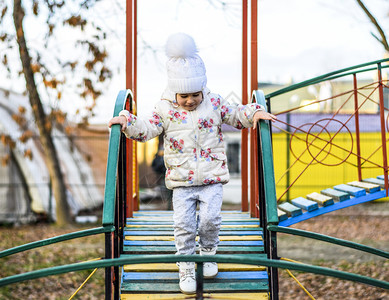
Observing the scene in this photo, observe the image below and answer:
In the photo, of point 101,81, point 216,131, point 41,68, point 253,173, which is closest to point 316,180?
point 101,81

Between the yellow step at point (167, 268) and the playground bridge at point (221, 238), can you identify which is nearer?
the playground bridge at point (221, 238)

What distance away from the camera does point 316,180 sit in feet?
42.4

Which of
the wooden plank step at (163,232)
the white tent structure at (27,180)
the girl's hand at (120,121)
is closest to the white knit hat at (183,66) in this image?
the girl's hand at (120,121)

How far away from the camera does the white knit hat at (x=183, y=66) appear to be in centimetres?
275

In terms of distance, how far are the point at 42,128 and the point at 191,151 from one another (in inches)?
318

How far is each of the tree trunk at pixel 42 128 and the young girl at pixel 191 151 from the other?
7568 mm

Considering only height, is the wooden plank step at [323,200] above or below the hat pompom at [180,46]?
below

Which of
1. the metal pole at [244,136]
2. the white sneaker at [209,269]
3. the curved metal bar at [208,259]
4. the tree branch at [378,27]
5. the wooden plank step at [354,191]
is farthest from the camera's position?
the tree branch at [378,27]

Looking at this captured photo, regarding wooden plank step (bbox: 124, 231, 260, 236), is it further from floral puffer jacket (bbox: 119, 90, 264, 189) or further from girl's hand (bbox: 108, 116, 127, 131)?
girl's hand (bbox: 108, 116, 127, 131)

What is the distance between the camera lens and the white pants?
289cm

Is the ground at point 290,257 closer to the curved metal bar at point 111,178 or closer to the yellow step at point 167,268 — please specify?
the yellow step at point 167,268

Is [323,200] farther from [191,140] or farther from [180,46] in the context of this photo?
[180,46]


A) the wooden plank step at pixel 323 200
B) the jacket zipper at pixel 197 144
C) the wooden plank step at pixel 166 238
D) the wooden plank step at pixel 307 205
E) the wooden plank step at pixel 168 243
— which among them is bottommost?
Answer: the wooden plank step at pixel 168 243

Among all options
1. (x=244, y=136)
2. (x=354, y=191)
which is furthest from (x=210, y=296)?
(x=244, y=136)
